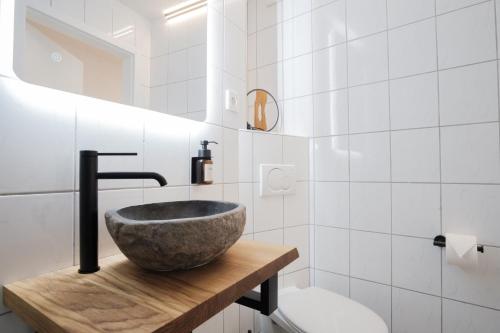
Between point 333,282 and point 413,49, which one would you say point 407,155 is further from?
point 333,282

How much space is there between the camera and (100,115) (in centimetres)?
70

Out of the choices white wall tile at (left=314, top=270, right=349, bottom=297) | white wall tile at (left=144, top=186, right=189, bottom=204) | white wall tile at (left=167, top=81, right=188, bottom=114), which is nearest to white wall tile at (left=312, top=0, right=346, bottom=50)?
white wall tile at (left=167, top=81, right=188, bottom=114)

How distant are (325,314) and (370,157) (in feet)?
2.57

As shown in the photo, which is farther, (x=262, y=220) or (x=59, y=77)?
(x=262, y=220)

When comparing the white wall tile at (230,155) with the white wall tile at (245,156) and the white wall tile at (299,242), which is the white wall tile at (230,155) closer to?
the white wall tile at (245,156)

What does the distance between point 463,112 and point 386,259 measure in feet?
2.48

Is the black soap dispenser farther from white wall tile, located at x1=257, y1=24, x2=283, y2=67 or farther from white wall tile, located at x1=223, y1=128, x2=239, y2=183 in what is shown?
white wall tile, located at x1=257, y1=24, x2=283, y2=67

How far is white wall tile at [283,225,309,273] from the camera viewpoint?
56.6 inches

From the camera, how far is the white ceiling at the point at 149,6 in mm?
821

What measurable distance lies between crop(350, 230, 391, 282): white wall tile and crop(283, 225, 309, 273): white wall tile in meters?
0.25

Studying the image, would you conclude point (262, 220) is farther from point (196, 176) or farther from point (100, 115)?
point (100, 115)

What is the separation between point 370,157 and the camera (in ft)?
4.43

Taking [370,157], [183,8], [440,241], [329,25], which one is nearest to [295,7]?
[329,25]

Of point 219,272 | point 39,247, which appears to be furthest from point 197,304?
point 39,247
